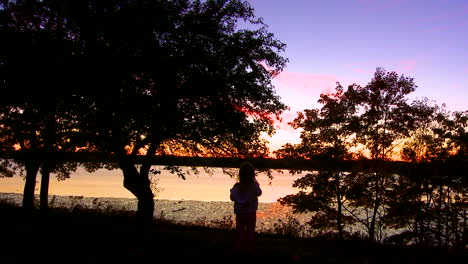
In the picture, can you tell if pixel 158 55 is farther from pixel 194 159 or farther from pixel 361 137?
pixel 361 137

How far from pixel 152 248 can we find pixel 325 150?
8305 millimetres

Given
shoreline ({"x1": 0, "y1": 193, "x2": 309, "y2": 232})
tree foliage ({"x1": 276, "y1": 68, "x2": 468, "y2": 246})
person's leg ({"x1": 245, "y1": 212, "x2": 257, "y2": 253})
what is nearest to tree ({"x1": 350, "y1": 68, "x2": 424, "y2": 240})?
tree foliage ({"x1": 276, "y1": 68, "x2": 468, "y2": 246})

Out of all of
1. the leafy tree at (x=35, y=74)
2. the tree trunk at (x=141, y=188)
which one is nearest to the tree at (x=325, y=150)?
the tree trunk at (x=141, y=188)

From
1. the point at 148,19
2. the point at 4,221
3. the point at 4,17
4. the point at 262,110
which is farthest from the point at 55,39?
the point at 262,110

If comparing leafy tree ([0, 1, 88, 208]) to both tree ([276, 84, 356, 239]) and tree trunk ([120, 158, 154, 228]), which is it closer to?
tree trunk ([120, 158, 154, 228])

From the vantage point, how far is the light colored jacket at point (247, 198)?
33.5ft

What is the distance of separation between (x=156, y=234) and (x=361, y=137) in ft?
28.4

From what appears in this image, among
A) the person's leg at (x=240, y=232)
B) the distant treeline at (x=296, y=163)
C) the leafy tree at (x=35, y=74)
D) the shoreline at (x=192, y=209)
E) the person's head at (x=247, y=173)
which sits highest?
the leafy tree at (x=35, y=74)

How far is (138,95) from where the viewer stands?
1259 centimetres

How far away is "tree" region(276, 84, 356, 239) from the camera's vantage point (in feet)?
52.9

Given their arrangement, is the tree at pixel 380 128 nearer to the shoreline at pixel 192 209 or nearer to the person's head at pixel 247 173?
the person's head at pixel 247 173

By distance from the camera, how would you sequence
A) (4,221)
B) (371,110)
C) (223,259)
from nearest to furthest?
1. (223,259)
2. (4,221)
3. (371,110)

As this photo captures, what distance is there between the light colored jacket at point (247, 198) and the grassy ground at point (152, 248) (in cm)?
114

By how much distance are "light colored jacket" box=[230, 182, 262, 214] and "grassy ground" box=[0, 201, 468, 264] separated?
3.75ft
